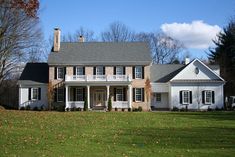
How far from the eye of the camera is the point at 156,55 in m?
78.0

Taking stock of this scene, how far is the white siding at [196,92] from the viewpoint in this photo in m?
45.5

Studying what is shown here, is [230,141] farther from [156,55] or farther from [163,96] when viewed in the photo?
[156,55]

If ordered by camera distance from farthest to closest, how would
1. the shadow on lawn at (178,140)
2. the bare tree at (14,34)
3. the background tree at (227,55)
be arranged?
the background tree at (227,55) < the bare tree at (14,34) < the shadow on lawn at (178,140)

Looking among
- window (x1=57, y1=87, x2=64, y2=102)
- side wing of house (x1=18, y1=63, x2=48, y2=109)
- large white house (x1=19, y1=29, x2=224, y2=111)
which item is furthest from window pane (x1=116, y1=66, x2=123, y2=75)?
side wing of house (x1=18, y1=63, x2=48, y2=109)

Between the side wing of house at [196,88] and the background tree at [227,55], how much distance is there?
12394 millimetres

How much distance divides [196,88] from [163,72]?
6.06 m

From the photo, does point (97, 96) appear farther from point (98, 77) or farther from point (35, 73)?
point (35, 73)

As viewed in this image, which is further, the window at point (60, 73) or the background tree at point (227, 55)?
the background tree at point (227, 55)

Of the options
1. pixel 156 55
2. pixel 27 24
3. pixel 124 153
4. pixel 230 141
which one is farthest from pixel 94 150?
pixel 156 55

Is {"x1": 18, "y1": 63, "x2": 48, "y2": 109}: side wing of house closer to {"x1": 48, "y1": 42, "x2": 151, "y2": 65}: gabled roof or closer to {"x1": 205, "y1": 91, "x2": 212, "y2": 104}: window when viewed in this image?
{"x1": 48, "y1": 42, "x2": 151, "y2": 65}: gabled roof

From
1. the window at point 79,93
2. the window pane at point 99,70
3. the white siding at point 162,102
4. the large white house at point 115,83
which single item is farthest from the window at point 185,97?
the window at point 79,93

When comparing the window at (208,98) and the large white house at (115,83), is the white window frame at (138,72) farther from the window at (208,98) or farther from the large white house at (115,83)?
the window at (208,98)

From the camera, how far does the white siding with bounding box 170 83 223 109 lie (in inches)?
1791

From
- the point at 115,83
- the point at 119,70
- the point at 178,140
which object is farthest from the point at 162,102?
the point at 178,140
